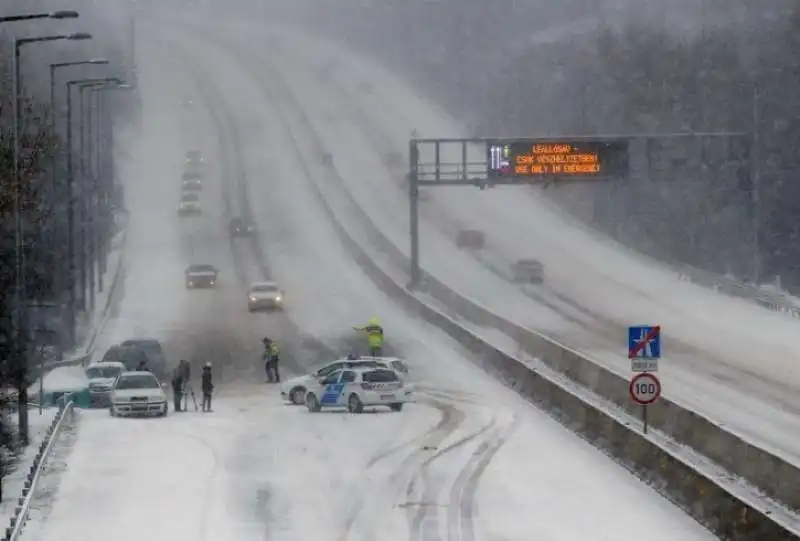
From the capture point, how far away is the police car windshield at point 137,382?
136ft

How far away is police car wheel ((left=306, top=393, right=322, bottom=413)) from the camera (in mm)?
41406

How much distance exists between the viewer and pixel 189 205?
105625 mm

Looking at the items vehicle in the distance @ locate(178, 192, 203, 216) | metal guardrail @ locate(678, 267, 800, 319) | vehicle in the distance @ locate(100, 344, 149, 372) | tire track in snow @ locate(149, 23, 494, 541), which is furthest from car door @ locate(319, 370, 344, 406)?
vehicle in the distance @ locate(178, 192, 203, 216)

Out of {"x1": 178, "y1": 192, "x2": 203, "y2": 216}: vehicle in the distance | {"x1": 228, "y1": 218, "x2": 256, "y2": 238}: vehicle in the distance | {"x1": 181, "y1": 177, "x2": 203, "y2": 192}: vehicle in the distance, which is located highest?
{"x1": 181, "y1": 177, "x2": 203, "y2": 192}: vehicle in the distance

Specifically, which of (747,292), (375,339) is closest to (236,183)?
(747,292)

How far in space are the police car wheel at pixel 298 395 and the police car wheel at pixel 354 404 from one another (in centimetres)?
261

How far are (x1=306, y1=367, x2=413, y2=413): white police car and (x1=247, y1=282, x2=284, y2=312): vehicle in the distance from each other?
2778 centimetres

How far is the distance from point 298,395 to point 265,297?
26200 mm

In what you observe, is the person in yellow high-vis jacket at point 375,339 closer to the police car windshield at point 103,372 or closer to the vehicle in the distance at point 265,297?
the police car windshield at point 103,372

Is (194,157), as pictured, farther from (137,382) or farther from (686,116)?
(137,382)

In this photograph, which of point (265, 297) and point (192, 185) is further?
point (192, 185)

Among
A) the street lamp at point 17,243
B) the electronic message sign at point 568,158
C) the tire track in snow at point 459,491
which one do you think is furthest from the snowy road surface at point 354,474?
the electronic message sign at point 568,158

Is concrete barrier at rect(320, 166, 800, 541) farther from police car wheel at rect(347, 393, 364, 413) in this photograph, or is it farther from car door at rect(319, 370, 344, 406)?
car door at rect(319, 370, 344, 406)

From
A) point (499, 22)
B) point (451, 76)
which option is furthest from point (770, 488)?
point (499, 22)
